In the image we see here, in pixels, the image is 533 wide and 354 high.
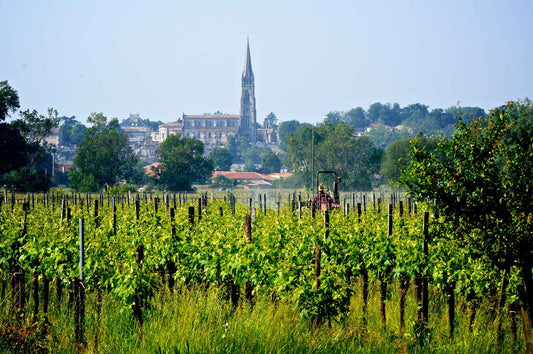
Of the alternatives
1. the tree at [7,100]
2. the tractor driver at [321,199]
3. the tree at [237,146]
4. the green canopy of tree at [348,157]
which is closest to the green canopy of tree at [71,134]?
the tree at [237,146]

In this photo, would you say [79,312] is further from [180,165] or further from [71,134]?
[71,134]

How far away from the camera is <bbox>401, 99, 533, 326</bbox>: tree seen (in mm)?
8219

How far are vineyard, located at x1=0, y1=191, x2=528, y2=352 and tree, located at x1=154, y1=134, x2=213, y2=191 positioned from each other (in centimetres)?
6031

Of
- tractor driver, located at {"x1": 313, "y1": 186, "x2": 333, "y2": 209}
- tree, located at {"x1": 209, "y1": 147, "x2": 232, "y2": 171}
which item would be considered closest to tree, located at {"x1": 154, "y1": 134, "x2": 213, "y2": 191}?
tractor driver, located at {"x1": 313, "y1": 186, "x2": 333, "y2": 209}

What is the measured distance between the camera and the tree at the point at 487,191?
27.0 ft

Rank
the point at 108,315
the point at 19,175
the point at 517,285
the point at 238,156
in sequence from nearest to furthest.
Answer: the point at 517,285, the point at 108,315, the point at 19,175, the point at 238,156

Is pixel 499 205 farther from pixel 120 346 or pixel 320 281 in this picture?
pixel 120 346

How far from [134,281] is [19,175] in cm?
4908

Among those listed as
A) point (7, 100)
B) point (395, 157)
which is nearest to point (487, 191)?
point (7, 100)

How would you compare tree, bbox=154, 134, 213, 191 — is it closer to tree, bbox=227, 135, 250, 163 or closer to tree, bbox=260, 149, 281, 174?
tree, bbox=260, 149, 281, 174

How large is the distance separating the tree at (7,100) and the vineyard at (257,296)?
43.6 metres

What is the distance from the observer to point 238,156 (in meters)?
182

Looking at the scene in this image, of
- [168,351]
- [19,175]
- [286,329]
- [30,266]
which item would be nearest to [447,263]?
[286,329]

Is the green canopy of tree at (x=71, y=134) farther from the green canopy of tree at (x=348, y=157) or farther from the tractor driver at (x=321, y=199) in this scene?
the tractor driver at (x=321, y=199)
